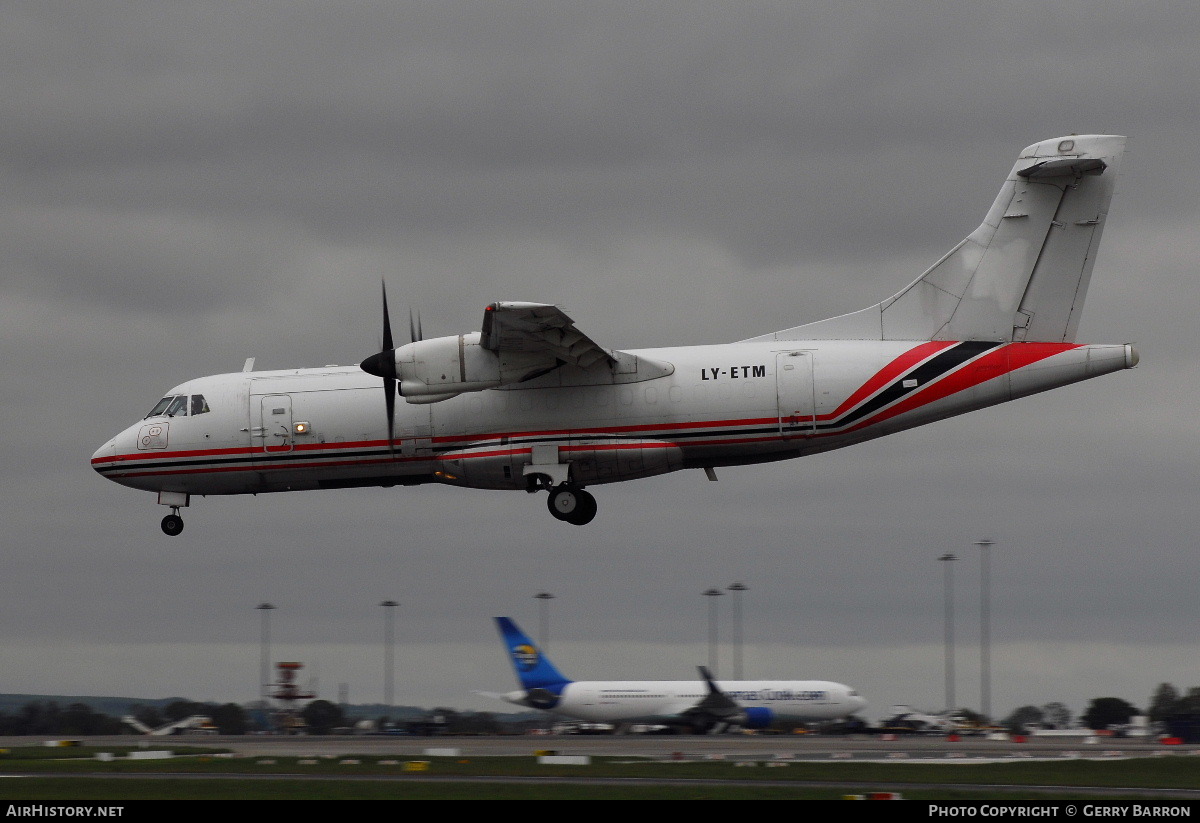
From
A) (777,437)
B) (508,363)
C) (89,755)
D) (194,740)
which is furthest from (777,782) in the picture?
(194,740)

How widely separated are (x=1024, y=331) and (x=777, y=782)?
12790 millimetres

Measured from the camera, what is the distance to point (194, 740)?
4875 centimetres

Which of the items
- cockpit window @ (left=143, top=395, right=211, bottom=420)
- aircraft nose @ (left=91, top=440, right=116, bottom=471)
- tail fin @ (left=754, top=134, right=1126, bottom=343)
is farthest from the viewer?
aircraft nose @ (left=91, top=440, right=116, bottom=471)

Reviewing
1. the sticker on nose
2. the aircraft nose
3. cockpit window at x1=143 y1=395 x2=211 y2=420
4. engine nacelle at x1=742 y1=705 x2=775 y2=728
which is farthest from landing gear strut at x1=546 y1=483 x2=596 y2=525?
engine nacelle at x1=742 y1=705 x2=775 y2=728

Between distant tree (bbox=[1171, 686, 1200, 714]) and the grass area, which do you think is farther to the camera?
distant tree (bbox=[1171, 686, 1200, 714])

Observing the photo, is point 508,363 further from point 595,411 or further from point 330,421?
point 330,421

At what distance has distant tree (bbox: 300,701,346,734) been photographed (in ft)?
213

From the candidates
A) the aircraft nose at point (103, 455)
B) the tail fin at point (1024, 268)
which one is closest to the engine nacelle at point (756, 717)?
the tail fin at point (1024, 268)

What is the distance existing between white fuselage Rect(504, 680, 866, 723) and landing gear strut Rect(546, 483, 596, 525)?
14.2 meters

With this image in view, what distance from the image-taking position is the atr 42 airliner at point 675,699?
48.9m

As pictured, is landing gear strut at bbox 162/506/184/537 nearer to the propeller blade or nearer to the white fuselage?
the propeller blade

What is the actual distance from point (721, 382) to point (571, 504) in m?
4.61

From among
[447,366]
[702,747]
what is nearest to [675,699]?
[702,747]

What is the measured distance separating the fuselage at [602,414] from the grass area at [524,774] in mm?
6841
